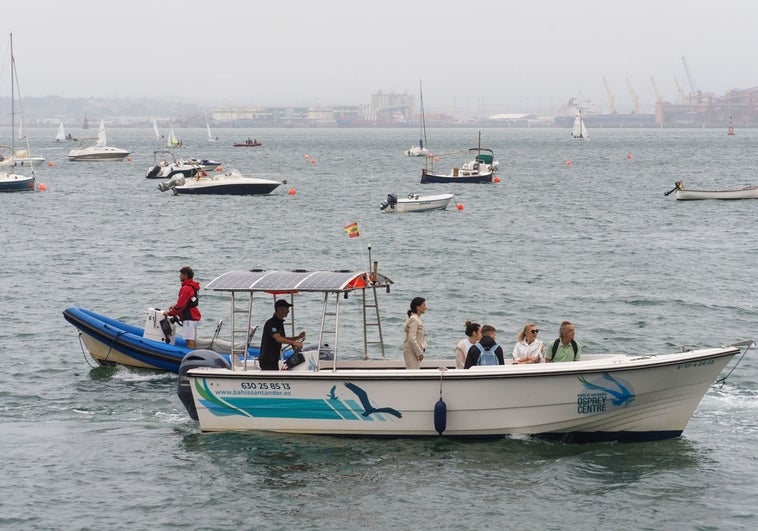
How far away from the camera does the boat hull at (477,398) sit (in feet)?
54.0

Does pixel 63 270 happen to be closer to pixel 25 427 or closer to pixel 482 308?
pixel 482 308

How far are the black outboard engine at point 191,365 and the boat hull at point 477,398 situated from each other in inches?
18.1

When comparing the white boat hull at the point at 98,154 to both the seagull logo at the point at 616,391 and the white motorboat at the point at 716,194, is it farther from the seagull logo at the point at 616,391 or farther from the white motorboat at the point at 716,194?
the seagull logo at the point at 616,391

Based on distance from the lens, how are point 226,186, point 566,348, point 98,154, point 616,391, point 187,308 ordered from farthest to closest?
point 98,154 → point 226,186 → point 187,308 → point 566,348 → point 616,391

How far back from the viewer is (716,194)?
66.4 m

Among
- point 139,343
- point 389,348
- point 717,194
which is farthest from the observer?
point 717,194

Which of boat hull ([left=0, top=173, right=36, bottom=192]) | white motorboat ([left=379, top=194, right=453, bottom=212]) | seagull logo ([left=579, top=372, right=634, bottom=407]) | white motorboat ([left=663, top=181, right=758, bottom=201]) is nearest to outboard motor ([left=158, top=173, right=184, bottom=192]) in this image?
boat hull ([left=0, top=173, right=36, bottom=192])

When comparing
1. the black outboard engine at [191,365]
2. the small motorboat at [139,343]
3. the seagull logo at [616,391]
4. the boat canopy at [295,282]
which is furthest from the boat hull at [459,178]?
the seagull logo at [616,391]

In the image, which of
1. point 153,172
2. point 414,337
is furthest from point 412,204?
point 414,337

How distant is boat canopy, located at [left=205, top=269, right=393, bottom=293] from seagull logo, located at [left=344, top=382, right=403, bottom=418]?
1.48 metres

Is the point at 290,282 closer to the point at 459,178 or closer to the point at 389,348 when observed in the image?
the point at 389,348

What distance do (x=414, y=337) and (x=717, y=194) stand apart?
52.8 m

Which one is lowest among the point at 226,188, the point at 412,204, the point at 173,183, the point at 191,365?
the point at 412,204

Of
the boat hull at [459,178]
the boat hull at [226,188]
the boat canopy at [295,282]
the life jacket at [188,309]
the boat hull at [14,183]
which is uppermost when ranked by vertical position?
the boat canopy at [295,282]
